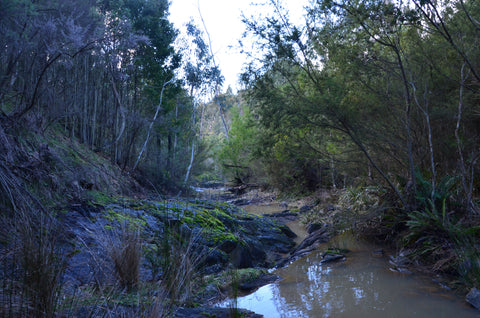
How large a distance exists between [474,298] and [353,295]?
125 cm

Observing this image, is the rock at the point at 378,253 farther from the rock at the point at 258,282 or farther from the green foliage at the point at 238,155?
the green foliage at the point at 238,155

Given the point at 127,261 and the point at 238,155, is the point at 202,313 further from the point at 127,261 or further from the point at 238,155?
the point at 238,155

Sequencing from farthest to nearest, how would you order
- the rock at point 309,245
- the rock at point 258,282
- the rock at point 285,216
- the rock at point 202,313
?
the rock at point 285,216, the rock at point 309,245, the rock at point 258,282, the rock at point 202,313

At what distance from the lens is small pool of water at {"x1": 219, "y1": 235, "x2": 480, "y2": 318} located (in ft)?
12.2

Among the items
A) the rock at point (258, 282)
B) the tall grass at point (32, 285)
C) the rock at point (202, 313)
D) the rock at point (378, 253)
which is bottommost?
the rock at point (258, 282)

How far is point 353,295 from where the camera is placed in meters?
4.26

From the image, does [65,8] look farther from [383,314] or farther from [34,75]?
[383,314]

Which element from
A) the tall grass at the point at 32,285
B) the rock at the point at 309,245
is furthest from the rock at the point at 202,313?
the rock at the point at 309,245

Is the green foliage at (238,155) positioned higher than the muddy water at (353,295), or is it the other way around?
the green foliage at (238,155)

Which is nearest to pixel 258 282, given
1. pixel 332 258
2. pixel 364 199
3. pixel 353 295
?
pixel 353 295

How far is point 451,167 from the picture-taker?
660 centimetres

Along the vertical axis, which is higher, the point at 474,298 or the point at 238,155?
the point at 238,155

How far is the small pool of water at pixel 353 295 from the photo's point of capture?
3709 millimetres

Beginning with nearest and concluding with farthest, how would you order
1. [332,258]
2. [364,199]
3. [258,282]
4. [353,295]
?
[353,295]
[258,282]
[332,258]
[364,199]
